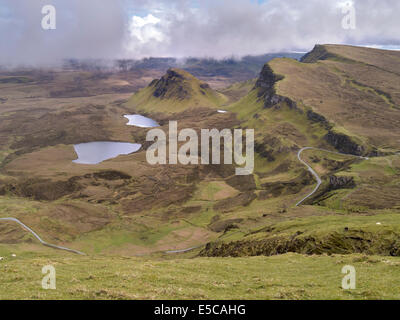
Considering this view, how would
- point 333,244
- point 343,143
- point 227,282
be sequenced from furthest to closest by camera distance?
point 343,143 < point 333,244 < point 227,282

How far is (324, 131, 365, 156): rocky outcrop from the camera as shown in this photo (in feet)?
554

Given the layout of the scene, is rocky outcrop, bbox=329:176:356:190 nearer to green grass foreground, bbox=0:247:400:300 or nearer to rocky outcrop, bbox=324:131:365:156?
rocky outcrop, bbox=324:131:365:156

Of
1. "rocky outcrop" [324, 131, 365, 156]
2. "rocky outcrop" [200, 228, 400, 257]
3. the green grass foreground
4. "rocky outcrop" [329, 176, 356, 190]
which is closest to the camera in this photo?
the green grass foreground

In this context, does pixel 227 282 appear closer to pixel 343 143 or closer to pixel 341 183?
pixel 341 183

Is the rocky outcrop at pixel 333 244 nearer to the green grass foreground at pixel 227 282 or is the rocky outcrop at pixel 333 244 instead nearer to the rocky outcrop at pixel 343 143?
the green grass foreground at pixel 227 282

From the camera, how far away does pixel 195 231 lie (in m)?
117

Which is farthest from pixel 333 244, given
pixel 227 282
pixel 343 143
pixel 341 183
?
pixel 343 143

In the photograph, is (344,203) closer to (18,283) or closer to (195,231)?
(195,231)

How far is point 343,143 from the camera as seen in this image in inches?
7013

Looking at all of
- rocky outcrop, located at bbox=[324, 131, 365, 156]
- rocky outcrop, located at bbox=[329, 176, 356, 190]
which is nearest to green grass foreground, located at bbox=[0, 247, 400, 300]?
rocky outcrop, located at bbox=[329, 176, 356, 190]
